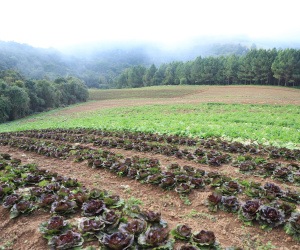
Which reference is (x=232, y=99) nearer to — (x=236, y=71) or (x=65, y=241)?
(x=65, y=241)

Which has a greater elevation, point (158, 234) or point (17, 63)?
point (17, 63)

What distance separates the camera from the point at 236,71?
8081 cm

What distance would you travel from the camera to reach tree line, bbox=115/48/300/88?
65.0 metres

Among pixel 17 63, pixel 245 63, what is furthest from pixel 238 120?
pixel 17 63

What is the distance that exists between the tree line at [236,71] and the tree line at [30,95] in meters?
50.4

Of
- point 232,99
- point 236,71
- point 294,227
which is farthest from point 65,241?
point 236,71

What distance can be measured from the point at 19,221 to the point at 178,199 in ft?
11.7

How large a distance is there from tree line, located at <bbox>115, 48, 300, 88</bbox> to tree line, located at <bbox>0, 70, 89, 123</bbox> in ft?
165

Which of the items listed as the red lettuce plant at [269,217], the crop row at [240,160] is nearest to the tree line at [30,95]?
the crop row at [240,160]

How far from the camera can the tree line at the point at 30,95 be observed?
37.6 metres

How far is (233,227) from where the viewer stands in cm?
363

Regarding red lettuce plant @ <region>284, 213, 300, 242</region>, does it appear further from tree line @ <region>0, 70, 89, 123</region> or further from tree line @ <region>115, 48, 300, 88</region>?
tree line @ <region>115, 48, 300, 88</region>

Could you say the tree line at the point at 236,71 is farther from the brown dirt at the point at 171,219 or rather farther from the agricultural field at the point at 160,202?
the brown dirt at the point at 171,219

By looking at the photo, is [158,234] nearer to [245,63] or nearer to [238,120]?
[238,120]
